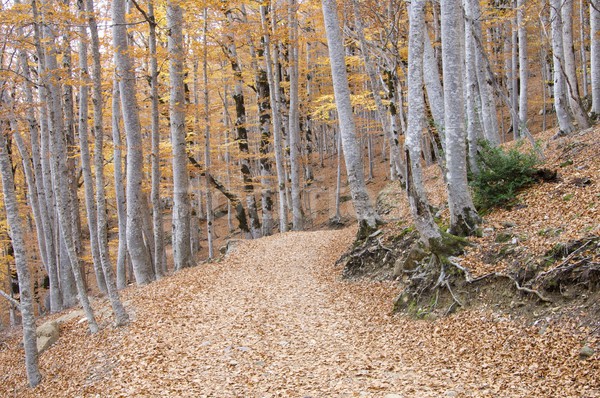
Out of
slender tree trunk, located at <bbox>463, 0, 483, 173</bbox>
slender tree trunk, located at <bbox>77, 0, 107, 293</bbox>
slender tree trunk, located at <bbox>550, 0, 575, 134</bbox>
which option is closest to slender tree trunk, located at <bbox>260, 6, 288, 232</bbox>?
slender tree trunk, located at <bbox>77, 0, 107, 293</bbox>

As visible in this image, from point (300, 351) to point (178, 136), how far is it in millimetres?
7957

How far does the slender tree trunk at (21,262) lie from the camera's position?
7.16 meters

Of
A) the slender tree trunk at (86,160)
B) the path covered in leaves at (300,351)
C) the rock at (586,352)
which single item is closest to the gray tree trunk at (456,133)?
the path covered in leaves at (300,351)

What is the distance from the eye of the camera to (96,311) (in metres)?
10.0

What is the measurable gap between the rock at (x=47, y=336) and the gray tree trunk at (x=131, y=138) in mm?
2908

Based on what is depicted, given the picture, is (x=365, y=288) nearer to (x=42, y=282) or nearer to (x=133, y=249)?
(x=133, y=249)

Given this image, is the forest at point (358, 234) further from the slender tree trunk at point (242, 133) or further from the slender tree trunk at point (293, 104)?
the slender tree trunk at point (242, 133)

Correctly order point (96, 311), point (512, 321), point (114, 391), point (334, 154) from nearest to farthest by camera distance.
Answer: point (512, 321), point (114, 391), point (96, 311), point (334, 154)

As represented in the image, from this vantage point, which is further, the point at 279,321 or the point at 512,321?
the point at 279,321

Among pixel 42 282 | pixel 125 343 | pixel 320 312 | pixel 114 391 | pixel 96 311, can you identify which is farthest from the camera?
pixel 42 282

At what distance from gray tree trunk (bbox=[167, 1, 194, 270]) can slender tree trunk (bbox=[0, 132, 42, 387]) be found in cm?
502

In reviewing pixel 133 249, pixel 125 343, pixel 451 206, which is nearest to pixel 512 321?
pixel 451 206

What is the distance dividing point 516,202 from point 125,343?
697 centimetres

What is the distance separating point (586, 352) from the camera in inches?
161
